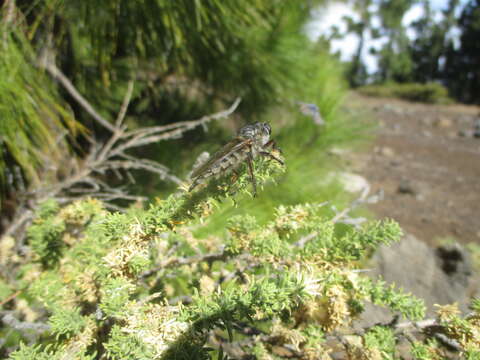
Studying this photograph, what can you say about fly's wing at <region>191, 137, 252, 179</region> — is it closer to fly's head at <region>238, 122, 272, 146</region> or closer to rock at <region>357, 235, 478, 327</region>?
fly's head at <region>238, 122, 272, 146</region>

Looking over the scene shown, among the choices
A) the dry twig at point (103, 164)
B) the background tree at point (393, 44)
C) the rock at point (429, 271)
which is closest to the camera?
the dry twig at point (103, 164)

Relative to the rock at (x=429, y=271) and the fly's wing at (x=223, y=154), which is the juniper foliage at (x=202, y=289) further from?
the rock at (x=429, y=271)

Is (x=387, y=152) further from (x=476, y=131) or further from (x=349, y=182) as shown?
(x=349, y=182)

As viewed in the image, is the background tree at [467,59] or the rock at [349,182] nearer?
the rock at [349,182]

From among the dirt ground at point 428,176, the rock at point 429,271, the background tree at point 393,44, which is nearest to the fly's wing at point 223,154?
the dirt ground at point 428,176

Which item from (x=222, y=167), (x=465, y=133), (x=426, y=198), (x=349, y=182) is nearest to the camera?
(x=222, y=167)

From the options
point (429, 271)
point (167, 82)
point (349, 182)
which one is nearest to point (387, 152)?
point (429, 271)

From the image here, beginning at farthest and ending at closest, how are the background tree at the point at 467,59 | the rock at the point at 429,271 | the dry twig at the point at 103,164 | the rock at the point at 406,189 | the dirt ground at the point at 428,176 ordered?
the background tree at the point at 467,59
the rock at the point at 406,189
the dirt ground at the point at 428,176
the rock at the point at 429,271
the dry twig at the point at 103,164
